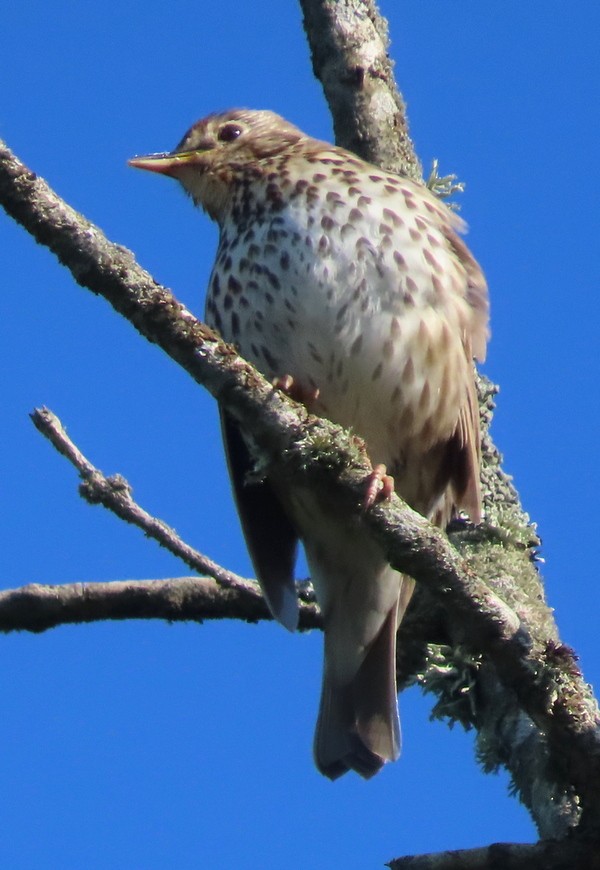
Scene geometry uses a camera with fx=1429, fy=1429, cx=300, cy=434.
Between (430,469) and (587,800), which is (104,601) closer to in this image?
(430,469)

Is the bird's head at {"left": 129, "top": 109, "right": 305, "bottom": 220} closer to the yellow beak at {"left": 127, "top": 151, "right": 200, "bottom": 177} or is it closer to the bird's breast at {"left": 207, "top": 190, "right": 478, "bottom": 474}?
the yellow beak at {"left": 127, "top": 151, "right": 200, "bottom": 177}

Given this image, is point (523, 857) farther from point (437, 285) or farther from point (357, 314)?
point (437, 285)

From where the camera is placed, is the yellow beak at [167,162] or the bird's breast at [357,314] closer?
the bird's breast at [357,314]

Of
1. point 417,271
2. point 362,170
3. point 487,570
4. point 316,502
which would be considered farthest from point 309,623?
point 362,170

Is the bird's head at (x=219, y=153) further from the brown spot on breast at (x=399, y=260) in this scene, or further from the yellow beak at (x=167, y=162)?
the brown spot on breast at (x=399, y=260)

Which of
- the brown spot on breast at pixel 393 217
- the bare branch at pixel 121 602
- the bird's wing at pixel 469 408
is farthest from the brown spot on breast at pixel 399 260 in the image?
the bare branch at pixel 121 602

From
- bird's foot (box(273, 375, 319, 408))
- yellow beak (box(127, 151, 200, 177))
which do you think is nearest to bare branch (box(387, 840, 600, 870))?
bird's foot (box(273, 375, 319, 408))

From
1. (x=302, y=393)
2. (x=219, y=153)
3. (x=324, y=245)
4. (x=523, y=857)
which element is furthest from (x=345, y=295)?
(x=523, y=857)
